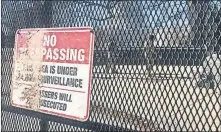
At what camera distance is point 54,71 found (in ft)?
7.72

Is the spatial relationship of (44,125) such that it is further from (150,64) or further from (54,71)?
(150,64)

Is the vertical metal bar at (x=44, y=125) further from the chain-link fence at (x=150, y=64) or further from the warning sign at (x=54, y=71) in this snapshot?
the warning sign at (x=54, y=71)

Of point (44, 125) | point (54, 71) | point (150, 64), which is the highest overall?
point (150, 64)

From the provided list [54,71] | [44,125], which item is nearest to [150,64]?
[54,71]

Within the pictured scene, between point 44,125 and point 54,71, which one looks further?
point 44,125

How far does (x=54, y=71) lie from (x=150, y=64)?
0.63 metres

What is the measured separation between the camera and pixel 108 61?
2199 mm

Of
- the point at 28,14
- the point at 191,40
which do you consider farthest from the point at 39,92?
the point at 191,40

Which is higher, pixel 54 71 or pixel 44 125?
pixel 54 71

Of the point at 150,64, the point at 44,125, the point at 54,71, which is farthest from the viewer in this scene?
the point at 44,125

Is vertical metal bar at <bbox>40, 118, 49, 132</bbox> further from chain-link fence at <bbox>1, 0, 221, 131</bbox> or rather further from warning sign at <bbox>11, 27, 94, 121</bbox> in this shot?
warning sign at <bbox>11, 27, 94, 121</bbox>

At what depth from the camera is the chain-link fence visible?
1820 mm

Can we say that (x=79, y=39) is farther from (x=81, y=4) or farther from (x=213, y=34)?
(x=213, y=34)

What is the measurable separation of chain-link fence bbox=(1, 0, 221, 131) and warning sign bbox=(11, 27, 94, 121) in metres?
0.10
